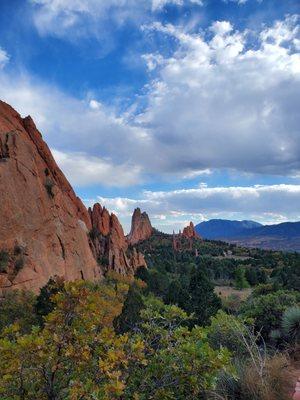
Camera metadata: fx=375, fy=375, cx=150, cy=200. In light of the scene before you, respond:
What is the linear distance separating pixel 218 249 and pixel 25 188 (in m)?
Answer: 111

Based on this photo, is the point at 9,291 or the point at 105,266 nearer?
the point at 9,291

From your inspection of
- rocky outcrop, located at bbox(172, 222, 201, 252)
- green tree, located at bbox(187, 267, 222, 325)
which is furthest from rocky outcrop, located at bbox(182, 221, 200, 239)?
green tree, located at bbox(187, 267, 222, 325)

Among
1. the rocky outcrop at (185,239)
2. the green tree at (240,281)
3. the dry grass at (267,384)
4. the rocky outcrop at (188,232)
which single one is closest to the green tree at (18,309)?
the dry grass at (267,384)

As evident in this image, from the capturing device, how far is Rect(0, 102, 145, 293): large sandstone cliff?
4828cm

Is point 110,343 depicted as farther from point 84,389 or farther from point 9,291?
point 9,291

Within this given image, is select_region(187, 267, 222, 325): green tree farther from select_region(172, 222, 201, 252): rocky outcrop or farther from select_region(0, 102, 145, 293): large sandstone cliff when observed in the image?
select_region(172, 222, 201, 252): rocky outcrop

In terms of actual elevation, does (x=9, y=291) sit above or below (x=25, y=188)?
below

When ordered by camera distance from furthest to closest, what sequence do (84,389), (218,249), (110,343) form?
1. (218,249)
2. (110,343)
3. (84,389)

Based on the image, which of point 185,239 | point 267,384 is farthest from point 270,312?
point 185,239

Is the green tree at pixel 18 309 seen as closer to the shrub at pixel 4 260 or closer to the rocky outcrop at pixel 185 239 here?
the shrub at pixel 4 260

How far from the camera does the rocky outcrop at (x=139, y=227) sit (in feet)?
576

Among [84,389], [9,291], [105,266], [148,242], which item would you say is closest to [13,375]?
[84,389]

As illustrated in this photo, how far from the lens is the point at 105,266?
79.5 metres

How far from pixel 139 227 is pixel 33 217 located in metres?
129
